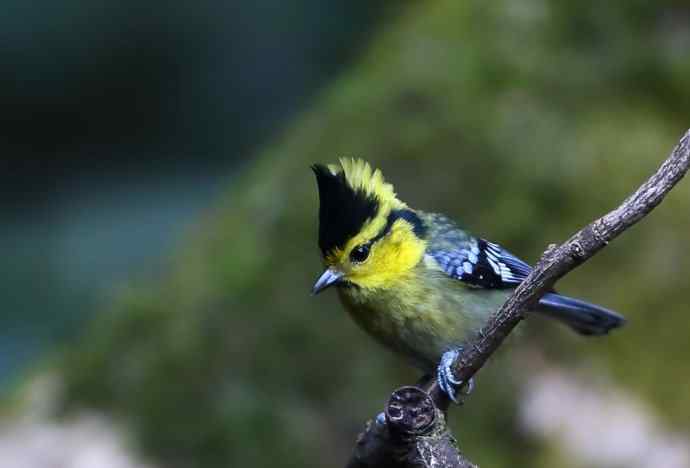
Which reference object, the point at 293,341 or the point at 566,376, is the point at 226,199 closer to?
the point at 293,341

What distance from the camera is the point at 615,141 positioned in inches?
161

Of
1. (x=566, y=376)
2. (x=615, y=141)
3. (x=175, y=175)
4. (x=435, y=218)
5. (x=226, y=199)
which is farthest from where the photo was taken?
(x=175, y=175)

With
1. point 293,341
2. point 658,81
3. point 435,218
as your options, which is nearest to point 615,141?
point 658,81

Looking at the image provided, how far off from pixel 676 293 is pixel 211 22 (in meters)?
2.42

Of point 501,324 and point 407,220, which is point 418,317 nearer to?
point 407,220

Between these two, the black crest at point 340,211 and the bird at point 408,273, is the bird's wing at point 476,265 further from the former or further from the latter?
the black crest at point 340,211

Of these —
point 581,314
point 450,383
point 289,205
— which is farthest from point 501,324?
point 289,205

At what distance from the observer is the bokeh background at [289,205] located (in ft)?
12.1

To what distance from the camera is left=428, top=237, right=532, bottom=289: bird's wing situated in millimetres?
2443

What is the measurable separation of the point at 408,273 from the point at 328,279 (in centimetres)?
20

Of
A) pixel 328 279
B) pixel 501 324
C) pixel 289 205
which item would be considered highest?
pixel 501 324

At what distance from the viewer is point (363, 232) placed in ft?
7.47

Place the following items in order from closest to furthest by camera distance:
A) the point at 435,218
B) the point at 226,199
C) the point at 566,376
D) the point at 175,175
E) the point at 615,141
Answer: the point at 435,218
the point at 566,376
the point at 615,141
the point at 226,199
the point at 175,175

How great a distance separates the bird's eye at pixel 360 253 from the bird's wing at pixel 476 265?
208 mm
